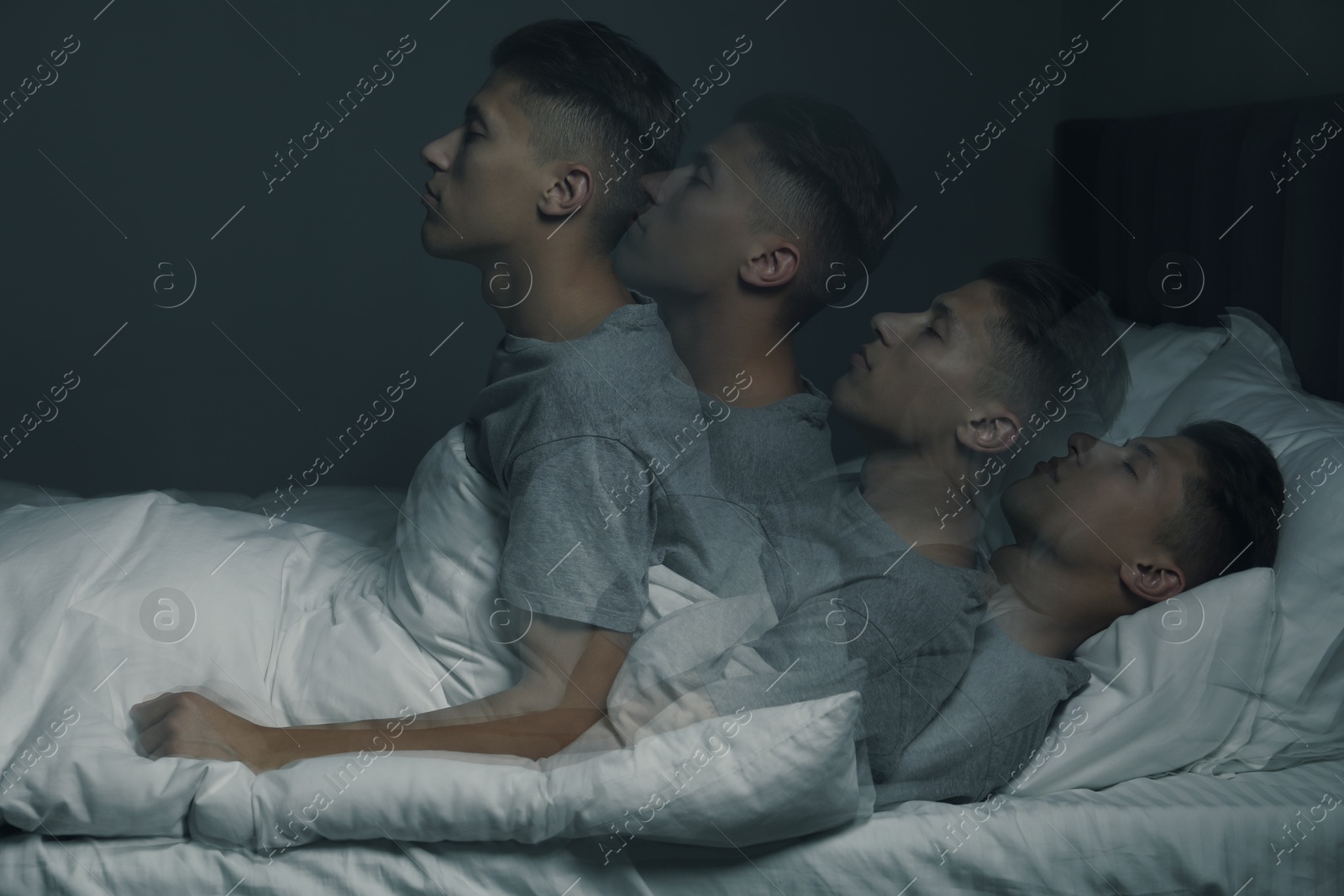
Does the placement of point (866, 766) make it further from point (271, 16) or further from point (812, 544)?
point (271, 16)

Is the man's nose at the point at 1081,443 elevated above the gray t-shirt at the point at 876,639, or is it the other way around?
the gray t-shirt at the point at 876,639

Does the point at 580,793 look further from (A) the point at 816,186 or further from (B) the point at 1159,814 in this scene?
(A) the point at 816,186

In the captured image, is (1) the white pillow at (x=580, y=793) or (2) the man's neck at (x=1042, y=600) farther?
(2) the man's neck at (x=1042, y=600)

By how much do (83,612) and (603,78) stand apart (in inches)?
23.6

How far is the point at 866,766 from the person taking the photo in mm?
753

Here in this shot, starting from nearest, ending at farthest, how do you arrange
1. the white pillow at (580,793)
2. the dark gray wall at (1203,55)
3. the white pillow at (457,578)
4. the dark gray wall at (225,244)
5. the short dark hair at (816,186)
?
1. the white pillow at (580,793)
2. the white pillow at (457,578)
3. the short dark hair at (816,186)
4. the dark gray wall at (1203,55)
5. the dark gray wall at (225,244)

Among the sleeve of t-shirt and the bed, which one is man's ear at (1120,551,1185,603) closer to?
the bed

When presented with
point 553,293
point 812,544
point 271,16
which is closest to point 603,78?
point 553,293

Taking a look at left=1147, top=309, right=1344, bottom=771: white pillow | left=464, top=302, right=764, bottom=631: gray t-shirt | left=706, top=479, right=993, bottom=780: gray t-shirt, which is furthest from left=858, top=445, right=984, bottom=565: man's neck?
left=1147, top=309, right=1344, bottom=771: white pillow

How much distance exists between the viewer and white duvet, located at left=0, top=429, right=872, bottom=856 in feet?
2.27

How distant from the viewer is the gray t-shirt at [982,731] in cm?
78

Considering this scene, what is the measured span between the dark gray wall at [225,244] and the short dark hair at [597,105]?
629mm

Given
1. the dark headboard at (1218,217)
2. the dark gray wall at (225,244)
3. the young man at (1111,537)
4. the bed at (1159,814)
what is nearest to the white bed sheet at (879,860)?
the bed at (1159,814)

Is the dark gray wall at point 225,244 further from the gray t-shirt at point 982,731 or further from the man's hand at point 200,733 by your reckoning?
the gray t-shirt at point 982,731
